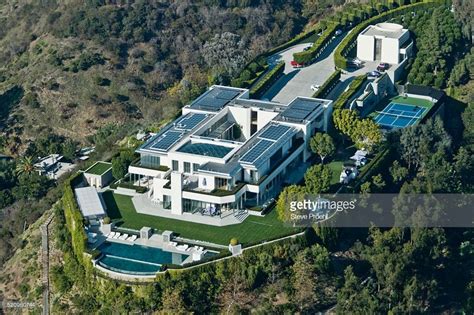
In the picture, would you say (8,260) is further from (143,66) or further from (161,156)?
(143,66)

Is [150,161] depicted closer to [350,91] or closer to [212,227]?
[212,227]

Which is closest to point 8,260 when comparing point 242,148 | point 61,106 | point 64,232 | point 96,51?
point 64,232

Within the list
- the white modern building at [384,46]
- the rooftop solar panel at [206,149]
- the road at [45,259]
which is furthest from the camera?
the white modern building at [384,46]

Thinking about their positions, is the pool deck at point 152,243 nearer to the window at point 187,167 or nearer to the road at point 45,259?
the road at point 45,259

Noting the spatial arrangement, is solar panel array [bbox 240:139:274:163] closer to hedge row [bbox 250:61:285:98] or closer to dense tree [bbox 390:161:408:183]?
dense tree [bbox 390:161:408:183]

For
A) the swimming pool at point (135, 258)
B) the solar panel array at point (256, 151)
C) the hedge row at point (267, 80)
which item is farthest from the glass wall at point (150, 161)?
the hedge row at point (267, 80)

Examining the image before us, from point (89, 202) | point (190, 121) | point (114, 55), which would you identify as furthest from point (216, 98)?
point (114, 55)
